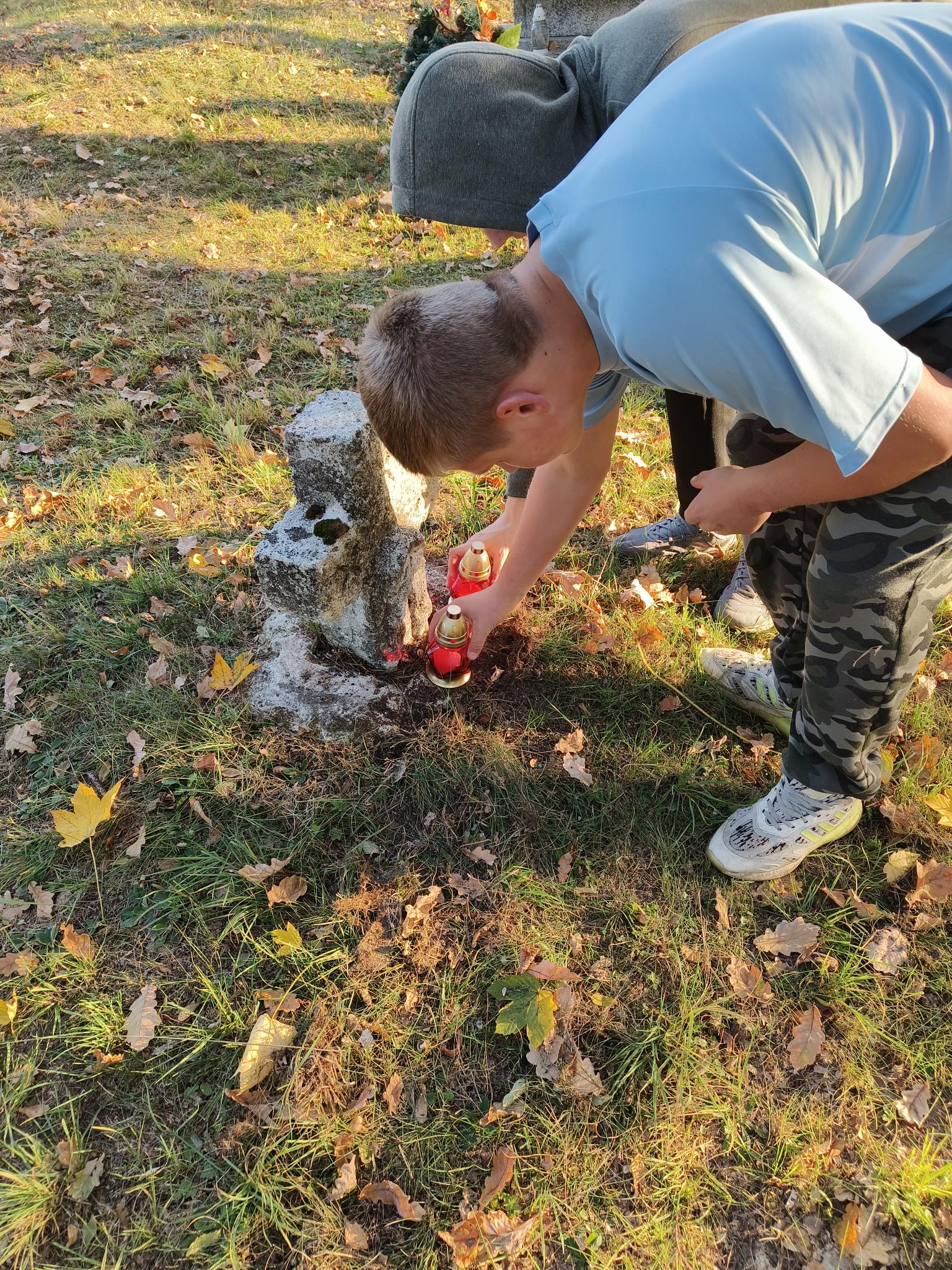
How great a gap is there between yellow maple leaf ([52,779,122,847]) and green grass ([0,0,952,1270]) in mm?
81

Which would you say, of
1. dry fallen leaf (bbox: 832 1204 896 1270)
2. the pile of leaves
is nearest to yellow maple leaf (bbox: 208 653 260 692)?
dry fallen leaf (bbox: 832 1204 896 1270)

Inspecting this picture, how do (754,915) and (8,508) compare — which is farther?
(8,508)

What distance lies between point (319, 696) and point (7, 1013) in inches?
50.7

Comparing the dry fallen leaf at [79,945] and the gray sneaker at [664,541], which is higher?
the gray sneaker at [664,541]

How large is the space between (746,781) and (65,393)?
4277 mm

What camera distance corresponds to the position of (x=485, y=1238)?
174 cm

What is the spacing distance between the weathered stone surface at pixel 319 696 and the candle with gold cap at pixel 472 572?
0.48 metres

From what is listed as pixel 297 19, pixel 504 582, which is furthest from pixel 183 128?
pixel 504 582

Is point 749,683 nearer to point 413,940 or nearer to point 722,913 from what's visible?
point 722,913

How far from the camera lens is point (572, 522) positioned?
2.37 m

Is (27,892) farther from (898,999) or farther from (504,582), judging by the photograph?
(898,999)

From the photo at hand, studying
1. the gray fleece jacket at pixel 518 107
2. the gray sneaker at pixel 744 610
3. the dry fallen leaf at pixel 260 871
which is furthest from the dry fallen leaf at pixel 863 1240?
the gray fleece jacket at pixel 518 107

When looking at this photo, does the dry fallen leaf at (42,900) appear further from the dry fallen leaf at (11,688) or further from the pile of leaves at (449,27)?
the pile of leaves at (449,27)

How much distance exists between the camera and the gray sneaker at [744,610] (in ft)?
10.2
